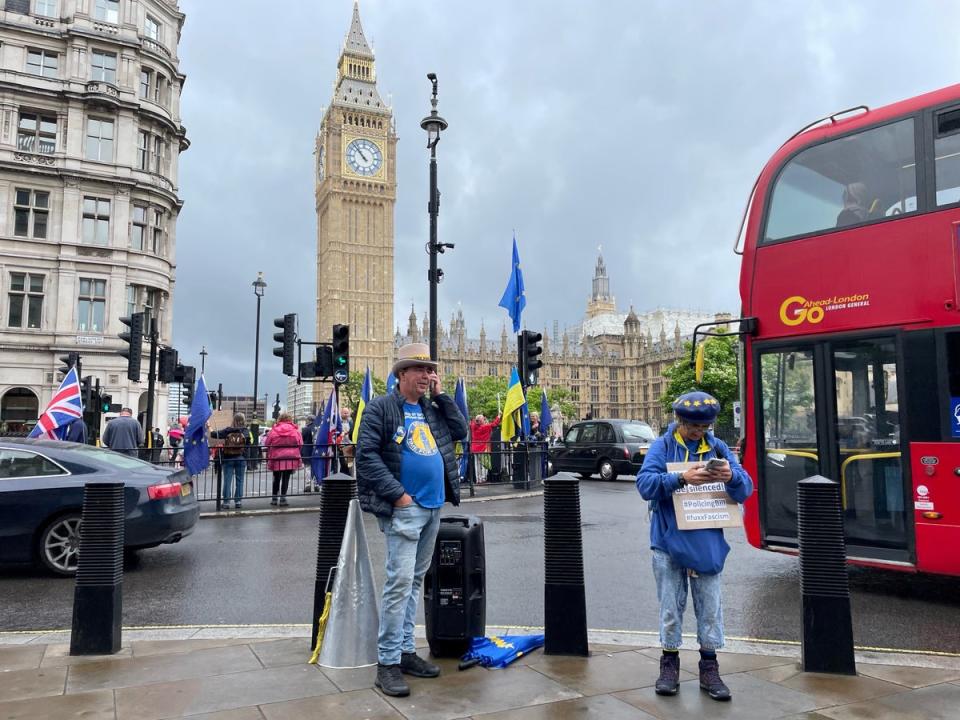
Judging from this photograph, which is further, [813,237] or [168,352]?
[168,352]

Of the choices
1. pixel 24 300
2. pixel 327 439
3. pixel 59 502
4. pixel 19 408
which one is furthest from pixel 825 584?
pixel 24 300

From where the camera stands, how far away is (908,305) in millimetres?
6656

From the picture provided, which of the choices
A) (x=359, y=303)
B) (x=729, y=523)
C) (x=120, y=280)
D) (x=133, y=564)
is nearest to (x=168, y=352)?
(x=133, y=564)

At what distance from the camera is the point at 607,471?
72.0ft

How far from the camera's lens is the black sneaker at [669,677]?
427 cm

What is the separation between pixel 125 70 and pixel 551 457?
25982 millimetres

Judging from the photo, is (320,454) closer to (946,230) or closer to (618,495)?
(618,495)

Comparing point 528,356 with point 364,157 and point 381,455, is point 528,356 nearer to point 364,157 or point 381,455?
point 381,455

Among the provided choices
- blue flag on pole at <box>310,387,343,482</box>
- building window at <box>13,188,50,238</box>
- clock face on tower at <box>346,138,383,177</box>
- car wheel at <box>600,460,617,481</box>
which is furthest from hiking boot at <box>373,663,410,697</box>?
clock face on tower at <box>346,138,383,177</box>

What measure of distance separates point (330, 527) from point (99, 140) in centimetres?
3325

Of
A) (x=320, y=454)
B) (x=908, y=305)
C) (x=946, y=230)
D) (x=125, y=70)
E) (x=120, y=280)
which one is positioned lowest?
(x=320, y=454)

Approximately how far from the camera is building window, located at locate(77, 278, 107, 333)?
31.5m

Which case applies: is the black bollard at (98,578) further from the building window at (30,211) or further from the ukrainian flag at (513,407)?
the building window at (30,211)

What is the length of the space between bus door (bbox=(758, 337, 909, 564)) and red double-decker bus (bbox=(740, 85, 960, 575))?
0.01m
